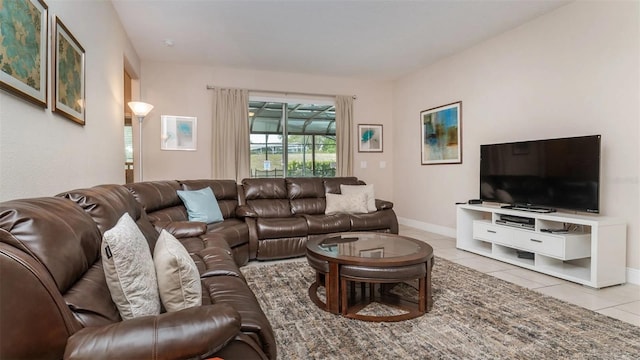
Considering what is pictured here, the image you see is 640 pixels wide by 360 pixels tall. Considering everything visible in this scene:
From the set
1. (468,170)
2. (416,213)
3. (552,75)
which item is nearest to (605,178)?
(552,75)

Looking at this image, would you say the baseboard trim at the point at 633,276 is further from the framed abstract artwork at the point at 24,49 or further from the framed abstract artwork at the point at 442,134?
the framed abstract artwork at the point at 24,49

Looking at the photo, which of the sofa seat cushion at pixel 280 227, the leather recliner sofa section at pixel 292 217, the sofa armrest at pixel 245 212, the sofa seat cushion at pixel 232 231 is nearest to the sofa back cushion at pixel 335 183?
the leather recliner sofa section at pixel 292 217

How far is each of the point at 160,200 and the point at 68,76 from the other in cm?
137

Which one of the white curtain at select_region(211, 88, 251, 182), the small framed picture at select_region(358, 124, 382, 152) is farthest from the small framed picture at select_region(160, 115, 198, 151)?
the small framed picture at select_region(358, 124, 382, 152)

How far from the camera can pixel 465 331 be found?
2002 millimetres

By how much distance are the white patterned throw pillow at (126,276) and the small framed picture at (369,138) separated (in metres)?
5.20

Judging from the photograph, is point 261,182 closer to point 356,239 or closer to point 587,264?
point 356,239

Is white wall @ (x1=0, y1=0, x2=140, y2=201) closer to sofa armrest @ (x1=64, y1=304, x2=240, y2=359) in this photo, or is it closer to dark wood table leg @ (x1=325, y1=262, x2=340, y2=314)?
sofa armrest @ (x1=64, y1=304, x2=240, y2=359)

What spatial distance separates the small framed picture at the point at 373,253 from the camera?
2260 millimetres

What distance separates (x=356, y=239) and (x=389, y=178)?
3.55 metres

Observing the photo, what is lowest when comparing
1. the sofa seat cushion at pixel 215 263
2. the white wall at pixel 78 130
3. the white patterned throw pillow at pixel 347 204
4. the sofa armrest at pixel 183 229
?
the sofa seat cushion at pixel 215 263

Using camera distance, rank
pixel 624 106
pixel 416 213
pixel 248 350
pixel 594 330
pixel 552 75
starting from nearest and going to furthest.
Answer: pixel 248 350 → pixel 594 330 → pixel 624 106 → pixel 552 75 → pixel 416 213

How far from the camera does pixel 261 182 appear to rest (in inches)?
170

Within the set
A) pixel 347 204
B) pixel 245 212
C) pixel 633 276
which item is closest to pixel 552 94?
pixel 633 276
